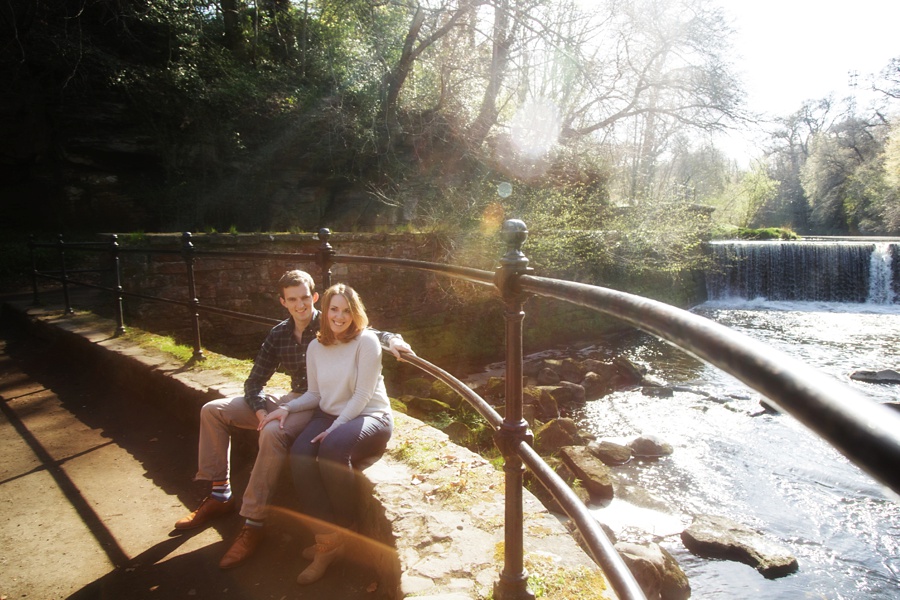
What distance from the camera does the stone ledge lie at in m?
1.85

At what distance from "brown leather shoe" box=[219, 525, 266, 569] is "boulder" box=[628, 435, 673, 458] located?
230 inches

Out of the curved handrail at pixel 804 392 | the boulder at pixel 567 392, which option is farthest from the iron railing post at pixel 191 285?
the boulder at pixel 567 392

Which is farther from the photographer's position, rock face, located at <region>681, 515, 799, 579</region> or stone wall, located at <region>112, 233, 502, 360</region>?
stone wall, located at <region>112, 233, 502, 360</region>

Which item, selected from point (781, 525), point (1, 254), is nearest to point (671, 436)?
point (781, 525)

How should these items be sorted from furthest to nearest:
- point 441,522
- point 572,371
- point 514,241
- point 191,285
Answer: point 572,371, point 191,285, point 441,522, point 514,241

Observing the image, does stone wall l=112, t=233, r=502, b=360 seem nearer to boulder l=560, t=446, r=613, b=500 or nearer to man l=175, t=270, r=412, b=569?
man l=175, t=270, r=412, b=569

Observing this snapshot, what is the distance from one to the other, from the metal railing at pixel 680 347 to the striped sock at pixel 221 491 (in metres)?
1.32

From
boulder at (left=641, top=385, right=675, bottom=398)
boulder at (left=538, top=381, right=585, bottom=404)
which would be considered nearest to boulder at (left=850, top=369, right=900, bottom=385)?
boulder at (left=641, top=385, right=675, bottom=398)

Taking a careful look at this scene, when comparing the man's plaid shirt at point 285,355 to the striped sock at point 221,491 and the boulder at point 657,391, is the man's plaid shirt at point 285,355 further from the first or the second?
the boulder at point 657,391

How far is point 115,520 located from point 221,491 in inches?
21.6

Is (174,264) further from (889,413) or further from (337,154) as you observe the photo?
(889,413)

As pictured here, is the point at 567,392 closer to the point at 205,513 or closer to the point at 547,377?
the point at 547,377

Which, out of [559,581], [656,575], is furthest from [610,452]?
[559,581]

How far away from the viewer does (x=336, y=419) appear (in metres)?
2.54
